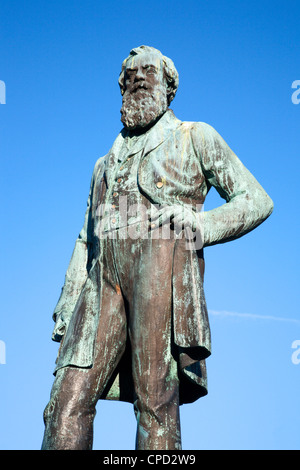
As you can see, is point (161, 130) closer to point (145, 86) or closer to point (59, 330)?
point (145, 86)

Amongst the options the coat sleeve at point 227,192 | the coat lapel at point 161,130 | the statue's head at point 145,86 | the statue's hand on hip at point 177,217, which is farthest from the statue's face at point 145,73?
the statue's hand on hip at point 177,217

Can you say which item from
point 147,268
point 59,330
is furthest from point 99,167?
point 59,330

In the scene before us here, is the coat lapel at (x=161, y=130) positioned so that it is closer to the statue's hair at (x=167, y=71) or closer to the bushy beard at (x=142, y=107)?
the bushy beard at (x=142, y=107)

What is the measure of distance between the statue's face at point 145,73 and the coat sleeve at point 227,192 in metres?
0.60

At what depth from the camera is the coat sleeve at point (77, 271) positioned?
7.81m

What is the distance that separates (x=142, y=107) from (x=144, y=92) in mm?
152

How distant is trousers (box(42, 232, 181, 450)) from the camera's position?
6836 millimetres

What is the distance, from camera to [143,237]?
7305 mm

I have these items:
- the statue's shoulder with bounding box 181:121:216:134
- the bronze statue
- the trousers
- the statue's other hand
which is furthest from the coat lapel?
the statue's other hand

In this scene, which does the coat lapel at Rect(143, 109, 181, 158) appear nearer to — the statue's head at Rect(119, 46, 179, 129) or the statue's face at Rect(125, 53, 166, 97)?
the statue's head at Rect(119, 46, 179, 129)

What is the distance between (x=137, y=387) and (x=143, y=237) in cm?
127

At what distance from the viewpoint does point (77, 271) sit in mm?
7973

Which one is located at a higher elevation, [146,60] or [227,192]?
[146,60]
